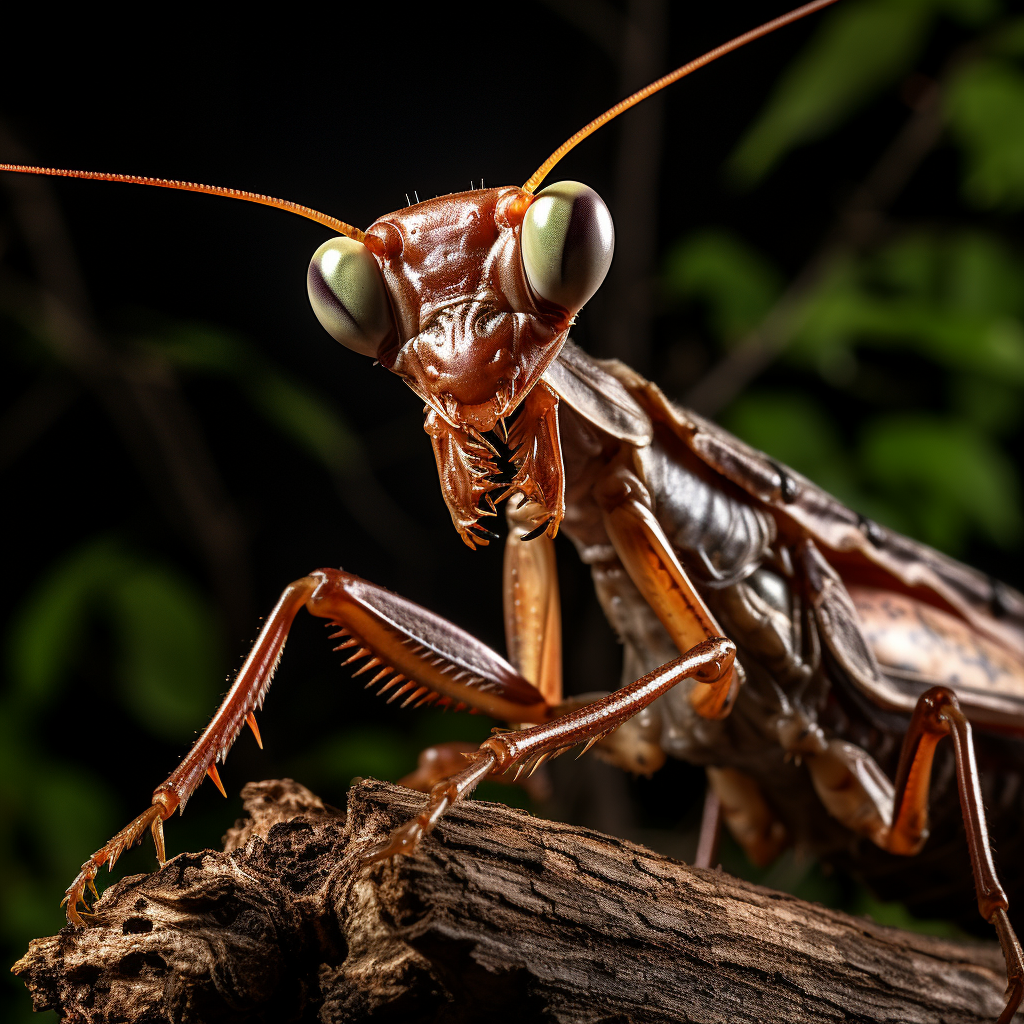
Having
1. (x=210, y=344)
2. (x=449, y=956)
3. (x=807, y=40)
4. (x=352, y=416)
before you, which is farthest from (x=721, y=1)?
(x=449, y=956)

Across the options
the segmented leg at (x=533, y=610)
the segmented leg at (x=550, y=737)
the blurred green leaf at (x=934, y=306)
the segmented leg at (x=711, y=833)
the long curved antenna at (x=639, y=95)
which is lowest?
the segmented leg at (x=550, y=737)

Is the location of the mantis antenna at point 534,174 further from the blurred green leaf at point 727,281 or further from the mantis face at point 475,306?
the blurred green leaf at point 727,281

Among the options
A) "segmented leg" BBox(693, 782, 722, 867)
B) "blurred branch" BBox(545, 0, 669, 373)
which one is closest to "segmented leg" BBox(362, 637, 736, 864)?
"segmented leg" BBox(693, 782, 722, 867)

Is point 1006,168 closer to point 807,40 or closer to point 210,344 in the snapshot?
point 807,40

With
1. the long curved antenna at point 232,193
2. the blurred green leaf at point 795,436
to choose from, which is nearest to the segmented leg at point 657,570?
the long curved antenna at point 232,193

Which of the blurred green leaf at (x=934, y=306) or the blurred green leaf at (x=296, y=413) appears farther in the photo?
the blurred green leaf at (x=296, y=413)

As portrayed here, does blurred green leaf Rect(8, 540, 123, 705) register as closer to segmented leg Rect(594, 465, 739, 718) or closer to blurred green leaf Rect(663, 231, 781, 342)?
segmented leg Rect(594, 465, 739, 718)
